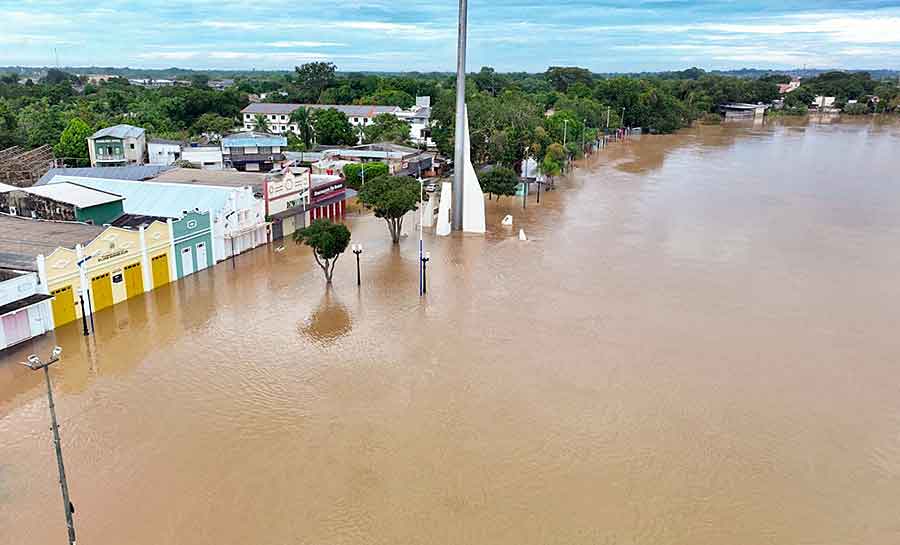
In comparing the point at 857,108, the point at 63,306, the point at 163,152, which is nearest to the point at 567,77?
the point at 857,108

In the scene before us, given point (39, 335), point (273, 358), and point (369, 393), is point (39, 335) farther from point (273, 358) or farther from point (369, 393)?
point (369, 393)

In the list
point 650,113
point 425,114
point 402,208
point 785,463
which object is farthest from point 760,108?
point 785,463

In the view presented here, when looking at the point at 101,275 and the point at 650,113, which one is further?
the point at 650,113

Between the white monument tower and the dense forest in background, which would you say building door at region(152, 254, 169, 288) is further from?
the dense forest in background

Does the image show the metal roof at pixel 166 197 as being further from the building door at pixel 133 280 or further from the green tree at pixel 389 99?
the green tree at pixel 389 99

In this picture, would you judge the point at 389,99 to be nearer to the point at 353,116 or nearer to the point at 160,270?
the point at 353,116

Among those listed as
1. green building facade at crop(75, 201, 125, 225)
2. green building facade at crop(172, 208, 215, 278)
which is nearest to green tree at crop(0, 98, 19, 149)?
green building facade at crop(75, 201, 125, 225)

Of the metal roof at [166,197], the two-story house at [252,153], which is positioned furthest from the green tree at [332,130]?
the metal roof at [166,197]
